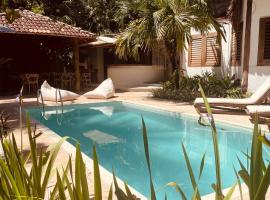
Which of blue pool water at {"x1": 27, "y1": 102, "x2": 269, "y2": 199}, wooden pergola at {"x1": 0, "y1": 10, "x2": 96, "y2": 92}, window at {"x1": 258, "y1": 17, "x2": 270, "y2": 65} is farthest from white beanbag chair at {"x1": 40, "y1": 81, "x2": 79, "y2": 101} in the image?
window at {"x1": 258, "y1": 17, "x2": 270, "y2": 65}

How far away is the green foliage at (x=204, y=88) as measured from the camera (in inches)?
474

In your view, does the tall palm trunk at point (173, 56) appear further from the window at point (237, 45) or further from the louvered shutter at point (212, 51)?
the window at point (237, 45)

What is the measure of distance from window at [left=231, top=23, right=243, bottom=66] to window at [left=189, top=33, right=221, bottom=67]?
0.94m

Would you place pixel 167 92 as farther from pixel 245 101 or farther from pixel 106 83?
pixel 245 101

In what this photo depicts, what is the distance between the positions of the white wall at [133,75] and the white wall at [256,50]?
29.6ft

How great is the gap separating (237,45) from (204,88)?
2.73 meters

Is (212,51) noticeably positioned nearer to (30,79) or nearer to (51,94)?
(51,94)

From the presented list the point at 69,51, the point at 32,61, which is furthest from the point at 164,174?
the point at 69,51

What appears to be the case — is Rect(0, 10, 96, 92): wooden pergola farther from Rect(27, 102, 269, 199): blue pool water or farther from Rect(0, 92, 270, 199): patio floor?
Rect(27, 102, 269, 199): blue pool water

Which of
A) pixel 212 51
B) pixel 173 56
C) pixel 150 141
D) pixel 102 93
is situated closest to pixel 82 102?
pixel 102 93

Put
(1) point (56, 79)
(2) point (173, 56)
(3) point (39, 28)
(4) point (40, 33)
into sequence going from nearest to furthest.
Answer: (2) point (173, 56)
(4) point (40, 33)
(3) point (39, 28)
(1) point (56, 79)

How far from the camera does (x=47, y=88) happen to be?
12.8 metres

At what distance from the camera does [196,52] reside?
51.0 feet

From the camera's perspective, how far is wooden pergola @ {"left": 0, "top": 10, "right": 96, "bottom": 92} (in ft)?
43.8
